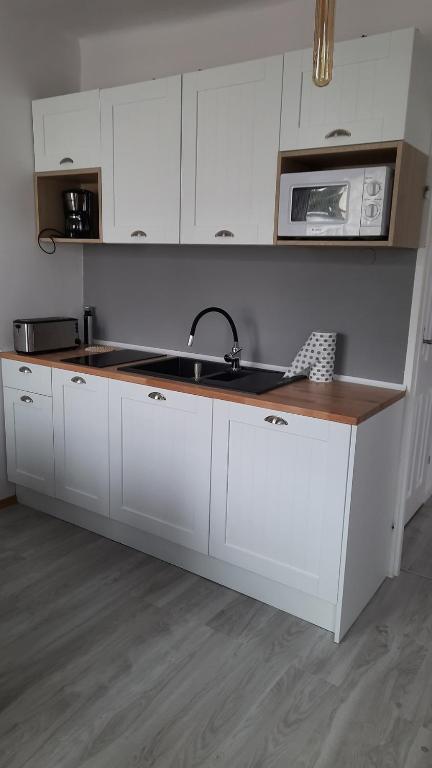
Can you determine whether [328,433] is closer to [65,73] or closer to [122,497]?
[122,497]

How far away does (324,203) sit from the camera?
86.4 inches

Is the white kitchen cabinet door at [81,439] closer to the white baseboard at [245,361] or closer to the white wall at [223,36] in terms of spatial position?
the white baseboard at [245,361]

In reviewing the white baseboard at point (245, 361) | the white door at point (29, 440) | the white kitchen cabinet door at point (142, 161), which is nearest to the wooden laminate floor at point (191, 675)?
the white door at point (29, 440)

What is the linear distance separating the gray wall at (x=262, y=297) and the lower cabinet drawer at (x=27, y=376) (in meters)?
0.61

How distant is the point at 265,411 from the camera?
216cm

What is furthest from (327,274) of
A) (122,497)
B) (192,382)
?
(122,497)

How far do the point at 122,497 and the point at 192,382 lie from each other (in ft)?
2.34

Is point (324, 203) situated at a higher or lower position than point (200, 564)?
higher

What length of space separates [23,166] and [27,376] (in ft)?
3.73

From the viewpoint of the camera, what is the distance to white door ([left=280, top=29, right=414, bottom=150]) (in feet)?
→ 6.55

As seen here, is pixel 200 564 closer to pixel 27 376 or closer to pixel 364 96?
pixel 27 376

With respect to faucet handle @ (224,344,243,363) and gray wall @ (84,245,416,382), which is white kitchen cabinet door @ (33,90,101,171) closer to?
gray wall @ (84,245,416,382)

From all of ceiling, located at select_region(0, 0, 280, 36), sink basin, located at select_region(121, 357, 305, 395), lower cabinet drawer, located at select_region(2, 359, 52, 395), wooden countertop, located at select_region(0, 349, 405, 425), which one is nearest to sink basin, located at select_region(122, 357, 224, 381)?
sink basin, located at select_region(121, 357, 305, 395)

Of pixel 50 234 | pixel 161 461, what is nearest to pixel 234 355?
Result: pixel 161 461
